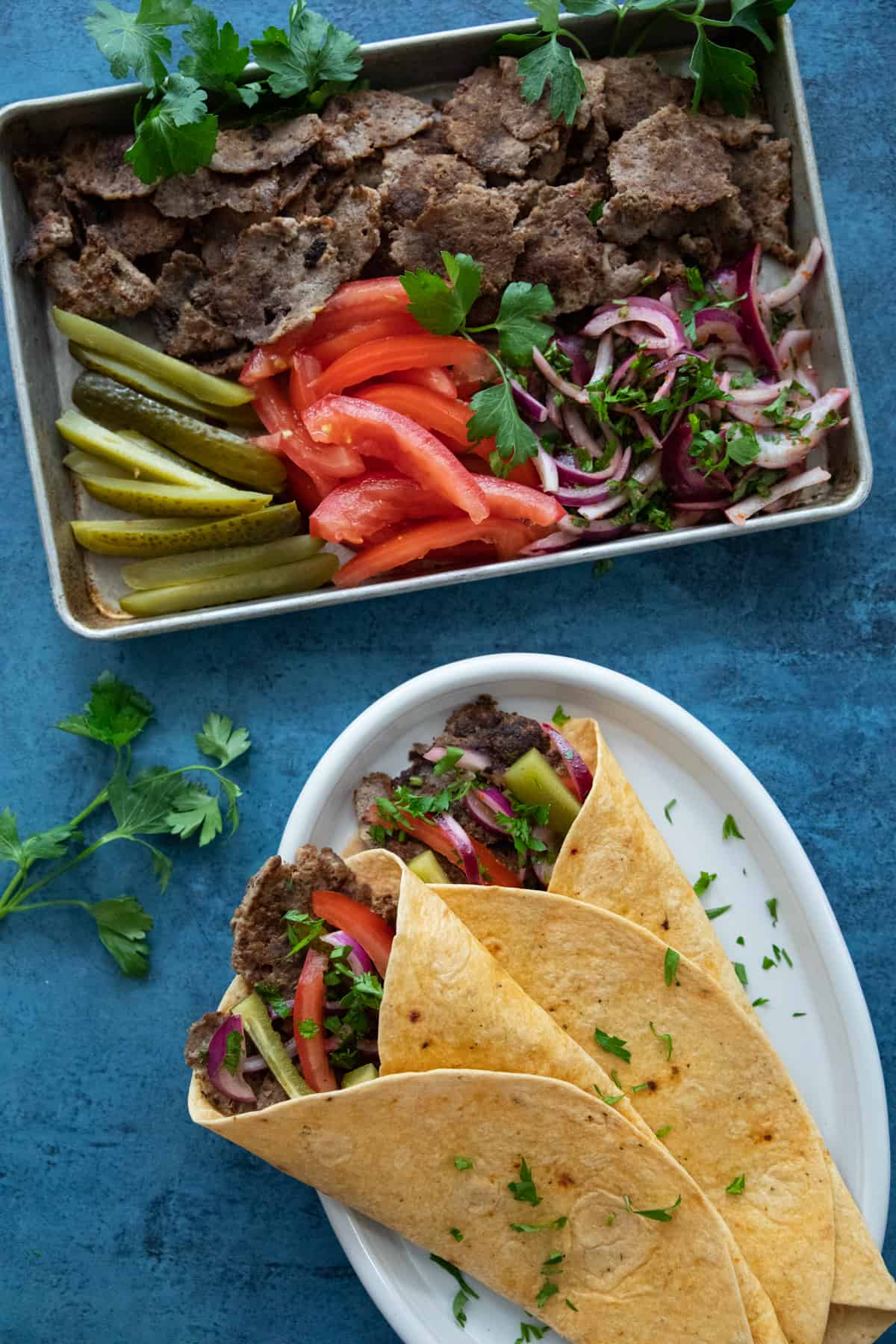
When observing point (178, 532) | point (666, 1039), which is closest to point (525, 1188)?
point (666, 1039)

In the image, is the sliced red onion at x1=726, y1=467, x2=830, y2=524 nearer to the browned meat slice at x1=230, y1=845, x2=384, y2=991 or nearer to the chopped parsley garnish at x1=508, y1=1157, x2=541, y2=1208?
the browned meat slice at x1=230, y1=845, x2=384, y2=991

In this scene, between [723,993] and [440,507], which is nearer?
[723,993]

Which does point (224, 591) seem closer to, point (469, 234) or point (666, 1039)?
point (469, 234)

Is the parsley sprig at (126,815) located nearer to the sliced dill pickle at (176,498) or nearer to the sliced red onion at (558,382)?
the sliced dill pickle at (176,498)

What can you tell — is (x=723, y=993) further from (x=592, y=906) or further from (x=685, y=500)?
(x=685, y=500)

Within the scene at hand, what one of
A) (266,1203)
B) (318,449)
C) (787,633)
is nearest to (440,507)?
(318,449)

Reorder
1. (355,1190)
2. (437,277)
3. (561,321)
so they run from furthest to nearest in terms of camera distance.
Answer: (561,321)
(437,277)
(355,1190)
